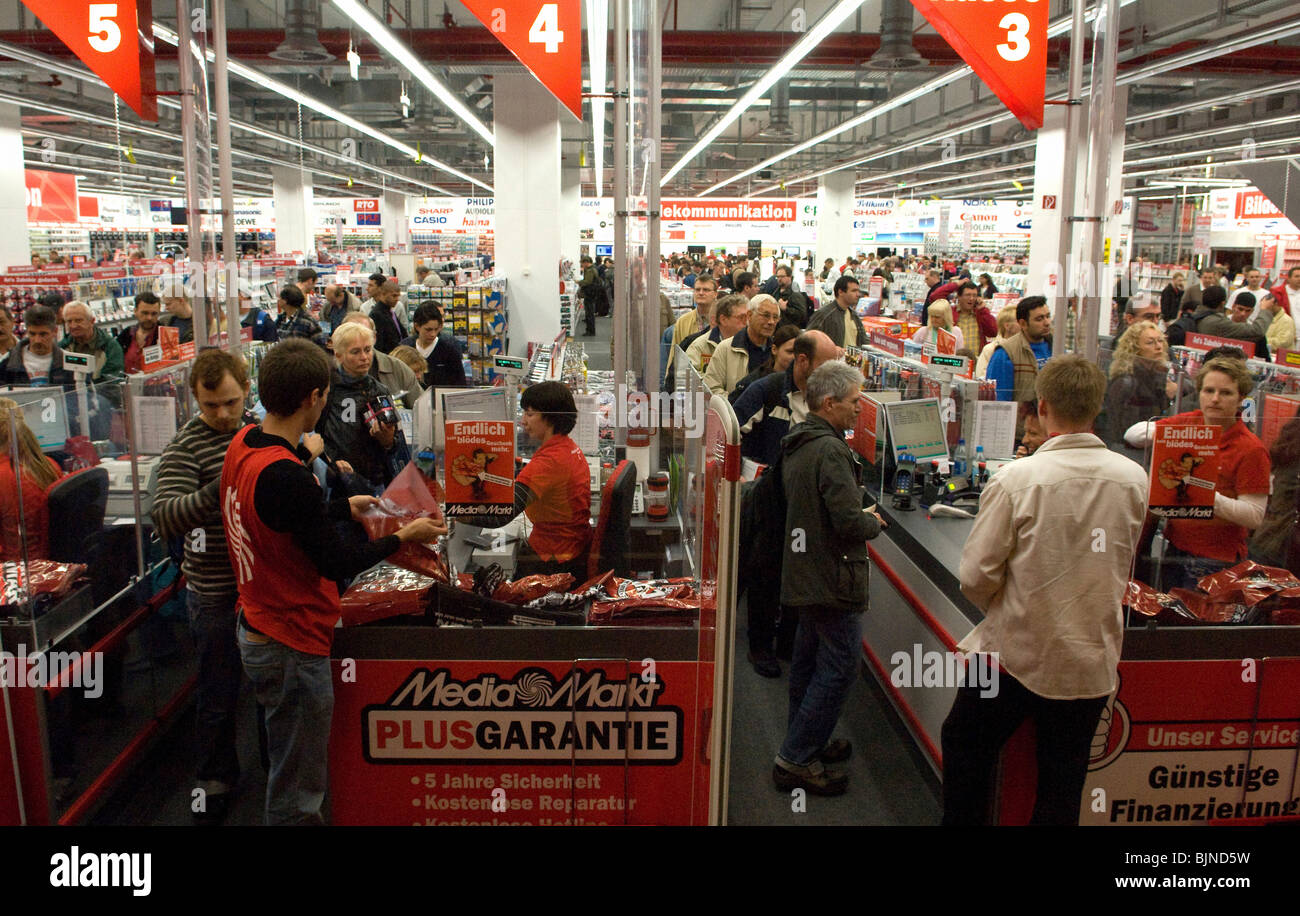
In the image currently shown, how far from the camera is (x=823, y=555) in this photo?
358 centimetres

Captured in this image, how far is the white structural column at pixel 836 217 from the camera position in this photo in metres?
26.2

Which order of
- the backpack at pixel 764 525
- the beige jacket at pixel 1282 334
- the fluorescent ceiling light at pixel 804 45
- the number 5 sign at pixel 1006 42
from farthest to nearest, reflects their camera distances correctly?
the beige jacket at pixel 1282 334
the fluorescent ceiling light at pixel 804 45
the backpack at pixel 764 525
the number 5 sign at pixel 1006 42

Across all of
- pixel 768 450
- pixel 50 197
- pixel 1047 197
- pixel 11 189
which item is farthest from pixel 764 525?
pixel 50 197

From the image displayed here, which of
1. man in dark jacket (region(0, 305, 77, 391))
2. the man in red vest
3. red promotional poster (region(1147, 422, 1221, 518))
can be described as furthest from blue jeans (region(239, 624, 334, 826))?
man in dark jacket (region(0, 305, 77, 391))

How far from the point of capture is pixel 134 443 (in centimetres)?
428

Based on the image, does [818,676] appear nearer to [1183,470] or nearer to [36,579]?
[1183,470]

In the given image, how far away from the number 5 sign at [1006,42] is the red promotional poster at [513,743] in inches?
119

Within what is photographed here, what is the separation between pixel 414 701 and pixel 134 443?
199 cm

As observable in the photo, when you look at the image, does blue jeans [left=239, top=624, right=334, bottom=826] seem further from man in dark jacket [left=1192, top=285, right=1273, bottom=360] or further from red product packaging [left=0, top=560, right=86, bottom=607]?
man in dark jacket [left=1192, top=285, right=1273, bottom=360]

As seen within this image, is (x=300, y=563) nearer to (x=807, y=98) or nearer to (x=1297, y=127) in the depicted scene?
(x=807, y=98)

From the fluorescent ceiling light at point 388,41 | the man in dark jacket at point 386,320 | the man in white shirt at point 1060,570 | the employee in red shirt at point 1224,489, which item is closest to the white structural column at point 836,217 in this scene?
the fluorescent ceiling light at point 388,41

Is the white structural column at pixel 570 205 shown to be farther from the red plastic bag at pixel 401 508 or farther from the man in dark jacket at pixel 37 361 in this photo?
the red plastic bag at pixel 401 508

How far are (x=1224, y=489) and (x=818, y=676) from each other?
1.63m

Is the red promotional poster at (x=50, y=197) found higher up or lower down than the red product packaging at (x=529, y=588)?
higher up
